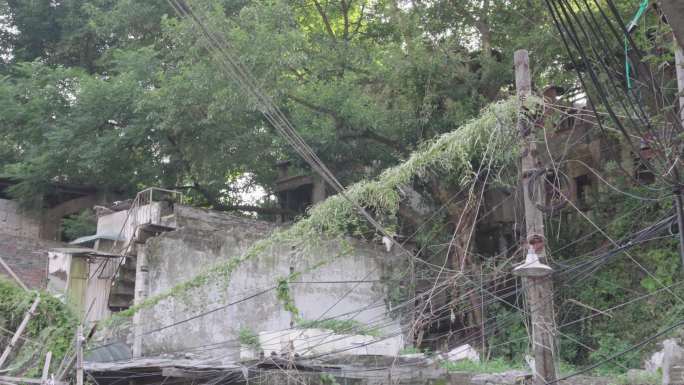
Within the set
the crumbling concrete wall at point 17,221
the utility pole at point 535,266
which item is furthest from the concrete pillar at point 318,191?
the utility pole at point 535,266

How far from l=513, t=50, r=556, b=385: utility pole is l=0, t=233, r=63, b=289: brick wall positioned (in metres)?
15.8

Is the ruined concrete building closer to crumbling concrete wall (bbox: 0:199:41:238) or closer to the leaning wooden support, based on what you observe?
crumbling concrete wall (bbox: 0:199:41:238)

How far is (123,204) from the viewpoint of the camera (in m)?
19.2

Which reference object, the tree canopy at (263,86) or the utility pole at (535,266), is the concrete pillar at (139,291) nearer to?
the tree canopy at (263,86)

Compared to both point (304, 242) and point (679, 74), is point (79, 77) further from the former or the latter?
point (679, 74)

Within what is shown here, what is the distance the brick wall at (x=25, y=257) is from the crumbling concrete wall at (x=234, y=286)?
5.98 m

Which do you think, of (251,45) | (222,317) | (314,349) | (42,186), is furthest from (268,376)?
(42,186)

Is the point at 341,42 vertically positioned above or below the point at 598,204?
above

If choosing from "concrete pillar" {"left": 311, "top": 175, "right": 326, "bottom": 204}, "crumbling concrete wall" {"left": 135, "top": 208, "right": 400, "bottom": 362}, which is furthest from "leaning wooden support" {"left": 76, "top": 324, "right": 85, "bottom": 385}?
"concrete pillar" {"left": 311, "top": 175, "right": 326, "bottom": 204}

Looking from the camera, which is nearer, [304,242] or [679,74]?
[679,74]

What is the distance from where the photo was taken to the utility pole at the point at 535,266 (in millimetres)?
8391

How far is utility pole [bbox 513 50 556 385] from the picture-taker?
27.5 feet

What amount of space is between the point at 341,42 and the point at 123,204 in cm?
737

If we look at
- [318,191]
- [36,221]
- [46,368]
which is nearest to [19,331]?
[46,368]
